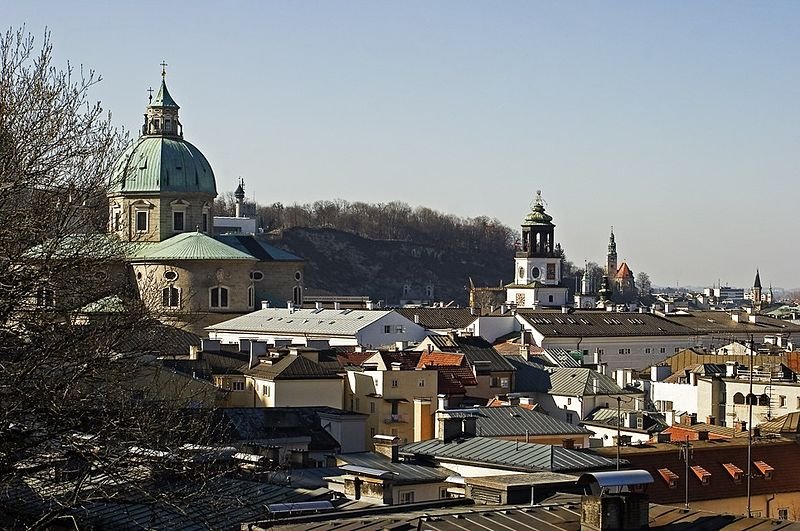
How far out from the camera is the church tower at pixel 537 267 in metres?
112

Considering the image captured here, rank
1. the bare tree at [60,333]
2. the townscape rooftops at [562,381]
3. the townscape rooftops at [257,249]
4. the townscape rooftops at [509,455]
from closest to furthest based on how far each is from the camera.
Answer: the bare tree at [60,333] < the townscape rooftops at [509,455] < the townscape rooftops at [562,381] < the townscape rooftops at [257,249]

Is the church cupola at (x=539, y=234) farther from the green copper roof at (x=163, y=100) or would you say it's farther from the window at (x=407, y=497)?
the window at (x=407, y=497)

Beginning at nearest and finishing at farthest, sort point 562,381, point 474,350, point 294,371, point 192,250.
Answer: point 294,371
point 562,381
point 474,350
point 192,250

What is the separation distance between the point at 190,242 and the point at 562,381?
27.2 m

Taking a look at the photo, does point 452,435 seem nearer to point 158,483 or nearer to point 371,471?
point 371,471

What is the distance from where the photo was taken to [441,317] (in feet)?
268

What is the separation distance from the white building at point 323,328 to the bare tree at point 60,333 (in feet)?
157

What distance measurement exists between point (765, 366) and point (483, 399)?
9.15 metres

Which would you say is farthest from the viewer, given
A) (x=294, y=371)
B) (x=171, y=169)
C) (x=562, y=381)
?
(x=171, y=169)

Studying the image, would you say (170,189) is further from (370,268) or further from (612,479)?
(370,268)

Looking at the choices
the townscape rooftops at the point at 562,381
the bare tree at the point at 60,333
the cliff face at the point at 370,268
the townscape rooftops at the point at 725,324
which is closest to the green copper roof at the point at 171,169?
the townscape rooftops at the point at 725,324

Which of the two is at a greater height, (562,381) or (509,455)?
(562,381)

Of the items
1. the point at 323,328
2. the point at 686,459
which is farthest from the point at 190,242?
the point at 686,459

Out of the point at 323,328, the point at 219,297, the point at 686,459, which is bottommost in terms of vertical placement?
the point at 686,459
